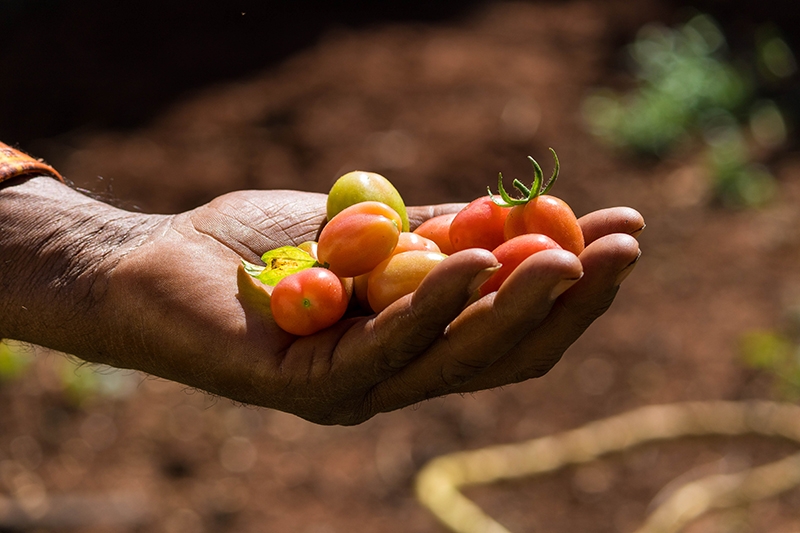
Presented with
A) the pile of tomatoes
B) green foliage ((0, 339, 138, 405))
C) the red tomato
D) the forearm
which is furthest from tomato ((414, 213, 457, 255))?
green foliage ((0, 339, 138, 405))

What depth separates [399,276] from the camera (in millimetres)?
2244

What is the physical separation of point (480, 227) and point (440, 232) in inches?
8.9

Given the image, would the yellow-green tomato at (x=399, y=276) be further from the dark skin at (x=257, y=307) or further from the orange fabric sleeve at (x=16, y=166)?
the orange fabric sleeve at (x=16, y=166)

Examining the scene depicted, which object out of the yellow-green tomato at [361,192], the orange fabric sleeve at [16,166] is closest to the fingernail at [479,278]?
the yellow-green tomato at [361,192]

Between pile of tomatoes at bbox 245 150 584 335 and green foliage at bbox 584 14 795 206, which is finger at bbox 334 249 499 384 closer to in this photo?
Answer: pile of tomatoes at bbox 245 150 584 335

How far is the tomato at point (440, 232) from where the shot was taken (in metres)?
2.55

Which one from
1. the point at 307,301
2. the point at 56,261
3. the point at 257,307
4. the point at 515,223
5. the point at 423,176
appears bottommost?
the point at 423,176

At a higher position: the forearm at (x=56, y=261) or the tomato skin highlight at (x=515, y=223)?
the tomato skin highlight at (x=515, y=223)

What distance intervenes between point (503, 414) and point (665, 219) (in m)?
2.05

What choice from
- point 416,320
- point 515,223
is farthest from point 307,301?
point 515,223

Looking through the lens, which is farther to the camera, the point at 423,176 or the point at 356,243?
the point at 423,176

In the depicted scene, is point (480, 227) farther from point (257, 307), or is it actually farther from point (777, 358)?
point (777, 358)

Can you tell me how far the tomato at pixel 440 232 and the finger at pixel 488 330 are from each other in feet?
1.61

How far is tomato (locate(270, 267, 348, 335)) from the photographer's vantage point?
2188 mm
